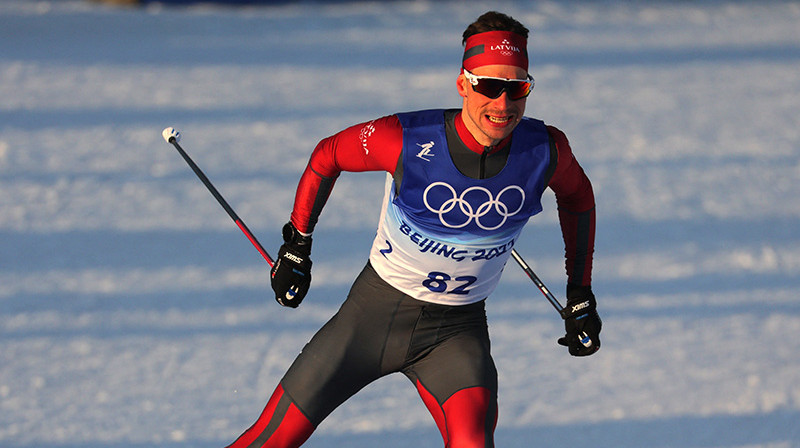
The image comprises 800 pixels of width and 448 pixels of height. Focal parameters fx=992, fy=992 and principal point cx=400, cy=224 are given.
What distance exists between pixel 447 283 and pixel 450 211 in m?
0.31

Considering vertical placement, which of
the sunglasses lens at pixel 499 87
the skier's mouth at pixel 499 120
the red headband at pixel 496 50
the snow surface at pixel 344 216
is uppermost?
the red headband at pixel 496 50

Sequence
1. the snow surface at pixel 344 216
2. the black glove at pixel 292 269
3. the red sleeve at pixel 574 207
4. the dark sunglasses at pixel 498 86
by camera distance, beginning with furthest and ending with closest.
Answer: the snow surface at pixel 344 216 → the black glove at pixel 292 269 → the red sleeve at pixel 574 207 → the dark sunglasses at pixel 498 86

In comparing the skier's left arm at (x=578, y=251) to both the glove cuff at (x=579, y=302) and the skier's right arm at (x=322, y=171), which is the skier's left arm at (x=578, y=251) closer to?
the glove cuff at (x=579, y=302)

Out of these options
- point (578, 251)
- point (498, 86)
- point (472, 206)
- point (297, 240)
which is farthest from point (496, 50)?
point (297, 240)

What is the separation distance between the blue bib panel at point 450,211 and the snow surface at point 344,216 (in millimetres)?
1118

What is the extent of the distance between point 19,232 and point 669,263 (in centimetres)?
373

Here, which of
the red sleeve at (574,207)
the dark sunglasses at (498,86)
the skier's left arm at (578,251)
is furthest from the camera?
the skier's left arm at (578,251)

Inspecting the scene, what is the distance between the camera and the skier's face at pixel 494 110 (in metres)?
3.04

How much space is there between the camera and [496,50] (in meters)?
3.08

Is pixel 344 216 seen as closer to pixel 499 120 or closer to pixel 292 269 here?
pixel 292 269

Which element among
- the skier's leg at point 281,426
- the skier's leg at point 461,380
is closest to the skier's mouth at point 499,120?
the skier's leg at point 461,380

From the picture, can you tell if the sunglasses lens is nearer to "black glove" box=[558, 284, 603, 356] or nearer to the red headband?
the red headband

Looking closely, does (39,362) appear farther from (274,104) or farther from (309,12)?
(309,12)

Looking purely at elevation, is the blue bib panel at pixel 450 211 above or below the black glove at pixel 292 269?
above
